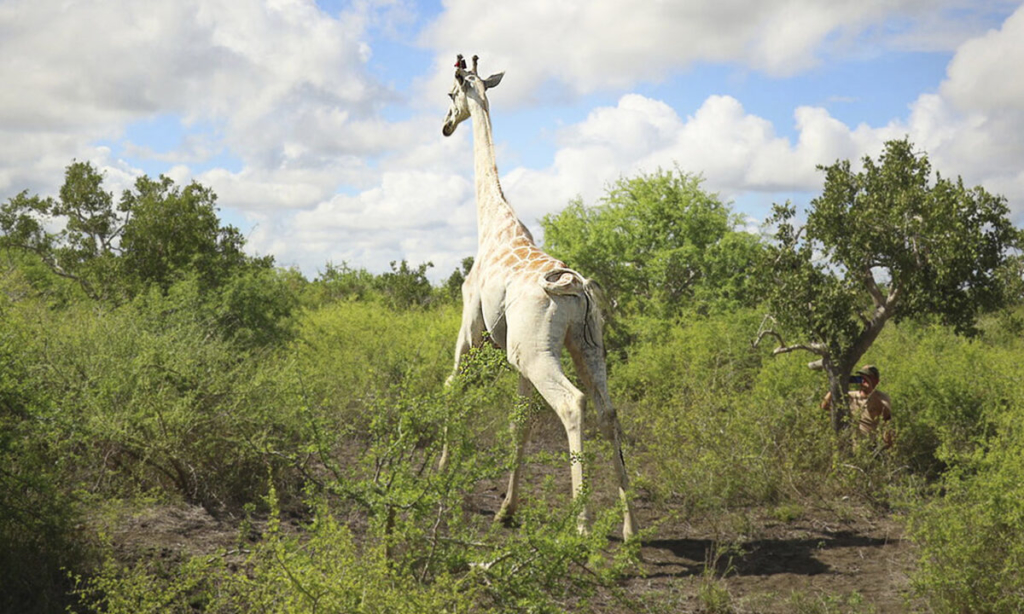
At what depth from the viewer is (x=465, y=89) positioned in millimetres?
8422

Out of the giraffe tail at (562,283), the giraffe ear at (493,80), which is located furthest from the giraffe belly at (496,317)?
the giraffe ear at (493,80)

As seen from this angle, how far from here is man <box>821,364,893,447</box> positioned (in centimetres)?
791

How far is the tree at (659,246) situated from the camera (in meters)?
13.1

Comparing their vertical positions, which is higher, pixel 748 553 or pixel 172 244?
pixel 172 244

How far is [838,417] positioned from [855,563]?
2299 mm

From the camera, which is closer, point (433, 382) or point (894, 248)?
point (894, 248)

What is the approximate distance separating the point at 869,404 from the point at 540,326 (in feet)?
13.1

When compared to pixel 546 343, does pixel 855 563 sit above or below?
below

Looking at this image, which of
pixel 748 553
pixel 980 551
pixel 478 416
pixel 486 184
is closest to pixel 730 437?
pixel 748 553

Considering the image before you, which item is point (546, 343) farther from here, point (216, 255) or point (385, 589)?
point (216, 255)

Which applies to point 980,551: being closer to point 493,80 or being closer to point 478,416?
point 478,416

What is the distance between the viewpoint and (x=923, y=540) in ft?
18.7

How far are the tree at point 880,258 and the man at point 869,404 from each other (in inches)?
5.9

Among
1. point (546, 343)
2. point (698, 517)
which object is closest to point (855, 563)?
point (698, 517)
